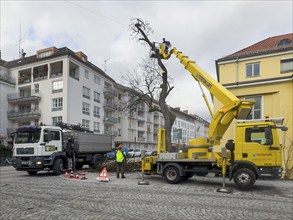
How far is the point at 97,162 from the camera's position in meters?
21.7

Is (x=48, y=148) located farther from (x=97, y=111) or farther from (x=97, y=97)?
(x=97, y=97)

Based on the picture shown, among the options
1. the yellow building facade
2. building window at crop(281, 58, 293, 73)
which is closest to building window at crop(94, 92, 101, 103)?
the yellow building facade

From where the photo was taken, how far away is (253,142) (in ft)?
39.4

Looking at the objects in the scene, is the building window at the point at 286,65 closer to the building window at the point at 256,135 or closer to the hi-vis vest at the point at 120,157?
the building window at the point at 256,135

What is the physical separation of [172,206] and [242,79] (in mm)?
14978

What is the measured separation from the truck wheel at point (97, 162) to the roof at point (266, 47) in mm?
11942

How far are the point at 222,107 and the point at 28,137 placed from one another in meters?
11.0

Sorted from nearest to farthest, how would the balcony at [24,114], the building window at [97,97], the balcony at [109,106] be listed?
the balcony at [24,114], the building window at [97,97], the balcony at [109,106]

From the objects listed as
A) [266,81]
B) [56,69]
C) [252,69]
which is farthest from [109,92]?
[266,81]

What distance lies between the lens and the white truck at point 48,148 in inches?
635

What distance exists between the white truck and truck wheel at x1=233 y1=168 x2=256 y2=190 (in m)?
10.4

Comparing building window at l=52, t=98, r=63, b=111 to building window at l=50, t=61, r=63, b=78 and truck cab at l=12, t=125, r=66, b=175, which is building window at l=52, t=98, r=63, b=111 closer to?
building window at l=50, t=61, r=63, b=78

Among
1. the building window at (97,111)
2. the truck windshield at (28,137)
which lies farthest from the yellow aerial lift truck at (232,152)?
the building window at (97,111)

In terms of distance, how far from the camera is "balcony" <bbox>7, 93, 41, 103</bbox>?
1790 inches
